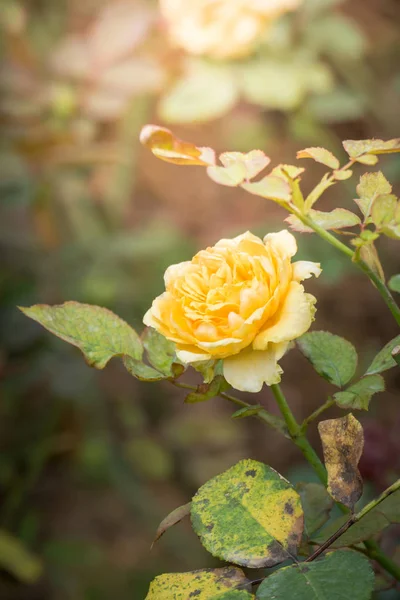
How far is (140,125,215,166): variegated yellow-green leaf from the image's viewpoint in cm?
32

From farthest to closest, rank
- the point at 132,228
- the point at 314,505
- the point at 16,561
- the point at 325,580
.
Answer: the point at 132,228 → the point at 16,561 → the point at 314,505 → the point at 325,580

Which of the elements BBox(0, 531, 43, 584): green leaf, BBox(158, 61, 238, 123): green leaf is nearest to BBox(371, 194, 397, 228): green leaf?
BBox(158, 61, 238, 123): green leaf

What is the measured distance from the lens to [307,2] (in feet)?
3.58

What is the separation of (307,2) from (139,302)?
0.61 metres

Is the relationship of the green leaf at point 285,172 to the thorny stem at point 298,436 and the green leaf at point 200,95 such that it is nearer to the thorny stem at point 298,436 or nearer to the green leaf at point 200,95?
the thorny stem at point 298,436

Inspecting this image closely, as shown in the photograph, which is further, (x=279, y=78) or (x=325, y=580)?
(x=279, y=78)

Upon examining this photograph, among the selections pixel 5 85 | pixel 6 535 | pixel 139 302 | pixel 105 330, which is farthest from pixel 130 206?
pixel 105 330

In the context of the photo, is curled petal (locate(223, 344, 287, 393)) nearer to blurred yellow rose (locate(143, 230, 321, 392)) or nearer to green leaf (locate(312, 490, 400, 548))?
blurred yellow rose (locate(143, 230, 321, 392))

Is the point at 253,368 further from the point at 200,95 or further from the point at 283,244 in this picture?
the point at 200,95

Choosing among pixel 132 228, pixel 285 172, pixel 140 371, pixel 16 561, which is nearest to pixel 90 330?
pixel 140 371

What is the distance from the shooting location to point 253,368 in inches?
12.4

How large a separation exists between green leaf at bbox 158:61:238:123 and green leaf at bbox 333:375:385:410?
0.72 metres

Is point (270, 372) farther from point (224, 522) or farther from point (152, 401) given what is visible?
point (152, 401)

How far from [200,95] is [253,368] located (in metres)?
0.77
